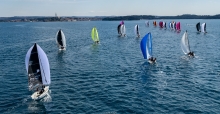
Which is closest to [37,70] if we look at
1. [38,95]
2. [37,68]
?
[37,68]

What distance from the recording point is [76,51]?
8062cm

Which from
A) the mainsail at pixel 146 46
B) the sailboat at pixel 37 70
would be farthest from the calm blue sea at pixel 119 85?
the mainsail at pixel 146 46

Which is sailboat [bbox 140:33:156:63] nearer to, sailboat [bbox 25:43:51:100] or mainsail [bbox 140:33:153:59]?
mainsail [bbox 140:33:153:59]

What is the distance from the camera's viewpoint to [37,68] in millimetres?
40406

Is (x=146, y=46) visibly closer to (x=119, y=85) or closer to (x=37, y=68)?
(x=119, y=85)

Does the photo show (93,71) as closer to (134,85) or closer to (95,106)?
(134,85)

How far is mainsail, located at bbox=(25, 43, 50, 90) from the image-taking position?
39.4m

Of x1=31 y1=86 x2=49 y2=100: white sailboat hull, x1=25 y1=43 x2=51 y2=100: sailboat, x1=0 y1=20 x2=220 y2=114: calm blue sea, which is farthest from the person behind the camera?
x1=25 y1=43 x2=51 y2=100: sailboat

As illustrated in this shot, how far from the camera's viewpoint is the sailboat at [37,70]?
39250 mm

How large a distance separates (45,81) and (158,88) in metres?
19.3

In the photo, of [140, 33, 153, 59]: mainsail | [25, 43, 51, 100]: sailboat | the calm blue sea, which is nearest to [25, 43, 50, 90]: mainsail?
[25, 43, 51, 100]: sailboat

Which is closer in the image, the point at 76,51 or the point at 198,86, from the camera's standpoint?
the point at 198,86

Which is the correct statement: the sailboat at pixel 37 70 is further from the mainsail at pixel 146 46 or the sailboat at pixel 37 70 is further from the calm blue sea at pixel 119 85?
the mainsail at pixel 146 46

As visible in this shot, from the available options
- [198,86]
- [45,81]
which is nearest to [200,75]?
[198,86]
